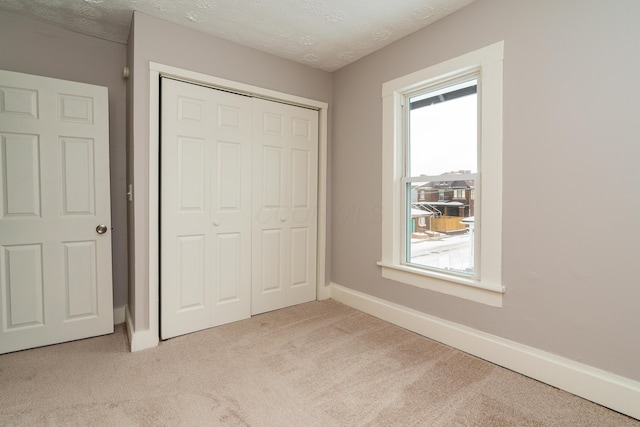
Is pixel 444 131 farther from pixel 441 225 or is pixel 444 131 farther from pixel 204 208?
pixel 204 208

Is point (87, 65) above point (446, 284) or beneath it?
above

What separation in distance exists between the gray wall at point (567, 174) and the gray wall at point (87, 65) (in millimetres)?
2976

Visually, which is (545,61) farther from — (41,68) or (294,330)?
(41,68)

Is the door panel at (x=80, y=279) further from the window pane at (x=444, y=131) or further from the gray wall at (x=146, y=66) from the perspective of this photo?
the window pane at (x=444, y=131)

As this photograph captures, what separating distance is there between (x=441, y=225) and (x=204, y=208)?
2115 mm

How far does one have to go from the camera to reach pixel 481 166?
7.59ft

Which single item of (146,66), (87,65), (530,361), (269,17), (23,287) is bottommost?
(530,361)

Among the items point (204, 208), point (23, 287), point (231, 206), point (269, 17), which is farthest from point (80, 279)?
point (269, 17)

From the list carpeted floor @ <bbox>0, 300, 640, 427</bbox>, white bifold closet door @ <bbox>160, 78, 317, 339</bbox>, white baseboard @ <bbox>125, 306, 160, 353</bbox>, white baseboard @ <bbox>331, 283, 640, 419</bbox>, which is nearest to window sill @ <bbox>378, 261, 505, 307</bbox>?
A: white baseboard @ <bbox>331, 283, 640, 419</bbox>

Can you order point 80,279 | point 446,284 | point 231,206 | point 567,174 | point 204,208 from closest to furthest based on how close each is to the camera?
point 567,174 < point 446,284 < point 80,279 < point 204,208 < point 231,206

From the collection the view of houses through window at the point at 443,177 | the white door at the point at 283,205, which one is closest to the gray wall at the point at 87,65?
the white door at the point at 283,205

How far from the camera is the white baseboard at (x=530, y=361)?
171 cm

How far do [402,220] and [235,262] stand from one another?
167 centimetres

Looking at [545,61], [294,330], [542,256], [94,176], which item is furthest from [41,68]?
[542,256]
